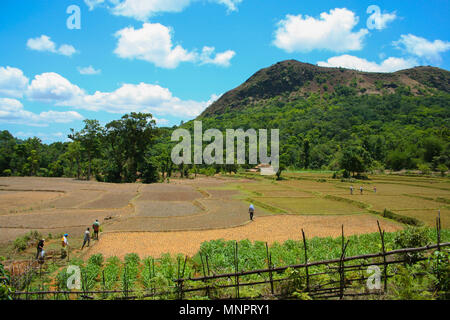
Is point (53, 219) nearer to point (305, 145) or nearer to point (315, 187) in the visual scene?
point (315, 187)

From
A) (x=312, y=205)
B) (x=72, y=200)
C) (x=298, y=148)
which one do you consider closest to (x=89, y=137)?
(x=72, y=200)

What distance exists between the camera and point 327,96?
191m

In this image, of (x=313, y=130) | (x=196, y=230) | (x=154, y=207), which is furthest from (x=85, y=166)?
(x=313, y=130)

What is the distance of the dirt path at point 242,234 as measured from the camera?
14.9m

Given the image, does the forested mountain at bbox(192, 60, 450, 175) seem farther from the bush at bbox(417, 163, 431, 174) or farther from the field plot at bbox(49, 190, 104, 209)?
the field plot at bbox(49, 190, 104, 209)

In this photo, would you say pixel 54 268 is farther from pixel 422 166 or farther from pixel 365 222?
pixel 422 166

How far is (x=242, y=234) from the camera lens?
18359 millimetres

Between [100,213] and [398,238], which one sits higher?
[398,238]

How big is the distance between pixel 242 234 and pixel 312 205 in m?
13.6

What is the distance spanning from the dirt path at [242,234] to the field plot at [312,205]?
225 cm

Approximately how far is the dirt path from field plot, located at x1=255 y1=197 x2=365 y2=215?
225 cm

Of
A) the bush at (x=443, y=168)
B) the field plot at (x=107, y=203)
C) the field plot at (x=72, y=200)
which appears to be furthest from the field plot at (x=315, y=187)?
the field plot at (x=72, y=200)

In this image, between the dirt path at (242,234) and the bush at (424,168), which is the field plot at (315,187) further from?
the bush at (424,168)

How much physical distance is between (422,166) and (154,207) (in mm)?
57987
